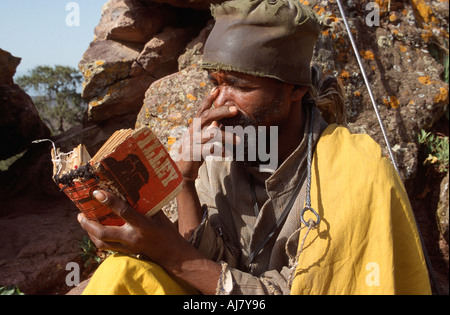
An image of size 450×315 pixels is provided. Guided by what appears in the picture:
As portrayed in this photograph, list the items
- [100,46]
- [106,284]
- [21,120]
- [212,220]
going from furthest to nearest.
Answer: [21,120] → [100,46] → [212,220] → [106,284]

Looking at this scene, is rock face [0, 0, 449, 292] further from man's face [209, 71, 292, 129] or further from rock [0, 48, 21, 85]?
man's face [209, 71, 292, 129]

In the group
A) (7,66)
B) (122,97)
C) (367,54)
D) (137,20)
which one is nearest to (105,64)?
(122,97)

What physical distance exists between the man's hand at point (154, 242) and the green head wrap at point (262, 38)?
2.87ft

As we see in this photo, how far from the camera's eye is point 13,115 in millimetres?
6559

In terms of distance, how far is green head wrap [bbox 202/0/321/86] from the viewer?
6.71ft

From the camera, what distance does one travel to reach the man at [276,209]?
1874 millimetres

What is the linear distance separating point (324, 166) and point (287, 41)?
2.19ft

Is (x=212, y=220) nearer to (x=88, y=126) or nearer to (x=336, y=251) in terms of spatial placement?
(x=336, y=251)

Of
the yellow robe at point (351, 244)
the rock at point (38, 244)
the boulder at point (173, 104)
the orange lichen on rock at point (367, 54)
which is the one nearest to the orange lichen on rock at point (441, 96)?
the orange lichen on rock at point (367, 54)

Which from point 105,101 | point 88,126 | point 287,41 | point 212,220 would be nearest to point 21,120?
point 88,126

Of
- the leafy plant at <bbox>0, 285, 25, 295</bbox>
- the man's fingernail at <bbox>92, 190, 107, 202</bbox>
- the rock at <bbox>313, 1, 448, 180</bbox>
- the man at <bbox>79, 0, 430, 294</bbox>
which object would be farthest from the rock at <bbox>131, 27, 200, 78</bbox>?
the man's fingernail at <bbox>92, 190, 107, 202</bbox>

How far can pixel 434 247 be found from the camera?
454cm

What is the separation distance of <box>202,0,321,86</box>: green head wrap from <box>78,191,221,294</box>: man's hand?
0.87 m

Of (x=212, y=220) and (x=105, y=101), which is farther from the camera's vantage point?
(x=105, y=101)
